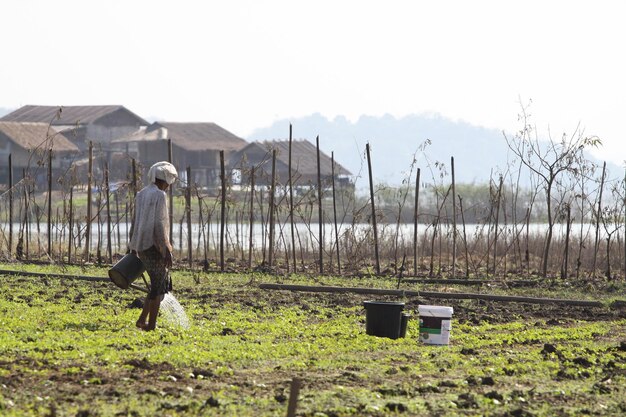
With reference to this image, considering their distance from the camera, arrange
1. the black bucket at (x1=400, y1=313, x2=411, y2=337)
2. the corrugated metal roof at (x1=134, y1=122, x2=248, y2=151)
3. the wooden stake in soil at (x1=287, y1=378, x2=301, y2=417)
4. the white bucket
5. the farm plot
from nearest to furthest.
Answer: the wooden stake in soil at (x1=287, y1=378, x2=301, y2=417) → the farm plot → the white bucket → the black bucket at (x1=400, y1=313, x2=411, y2=337) → the corrugated metal roof at (x1=134, y1=122, x2=248, y2=151)

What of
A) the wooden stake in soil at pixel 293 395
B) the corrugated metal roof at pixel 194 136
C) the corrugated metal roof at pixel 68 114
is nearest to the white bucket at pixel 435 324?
the wooden stake in soil at pixel 293 395

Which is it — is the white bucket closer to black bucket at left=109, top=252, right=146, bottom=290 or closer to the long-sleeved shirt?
the long-sleeved shirt

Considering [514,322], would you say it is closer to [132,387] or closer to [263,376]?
[263,376]

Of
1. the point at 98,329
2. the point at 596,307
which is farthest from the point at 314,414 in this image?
the point at 596,307

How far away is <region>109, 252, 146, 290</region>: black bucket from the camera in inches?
442

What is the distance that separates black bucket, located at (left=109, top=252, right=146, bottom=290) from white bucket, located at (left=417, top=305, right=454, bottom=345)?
278 cm

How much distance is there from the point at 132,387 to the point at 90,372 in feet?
1.96

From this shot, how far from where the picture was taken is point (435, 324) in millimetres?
10711

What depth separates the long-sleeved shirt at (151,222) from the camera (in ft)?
36.0

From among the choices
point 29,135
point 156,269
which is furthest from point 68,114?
point 156,269

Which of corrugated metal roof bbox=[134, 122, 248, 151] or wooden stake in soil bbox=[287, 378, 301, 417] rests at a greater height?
corrugated metal roof bbox=[134, 122, 248, 151]

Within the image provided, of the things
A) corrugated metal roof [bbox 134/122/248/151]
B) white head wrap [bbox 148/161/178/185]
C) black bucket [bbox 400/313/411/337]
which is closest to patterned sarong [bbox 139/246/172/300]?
white head wrap [bbox 148/161/178/185]

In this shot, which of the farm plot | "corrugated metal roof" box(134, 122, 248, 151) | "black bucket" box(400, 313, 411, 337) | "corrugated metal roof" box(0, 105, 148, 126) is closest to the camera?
the farm plot

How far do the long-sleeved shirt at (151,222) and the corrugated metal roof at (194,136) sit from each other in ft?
216
